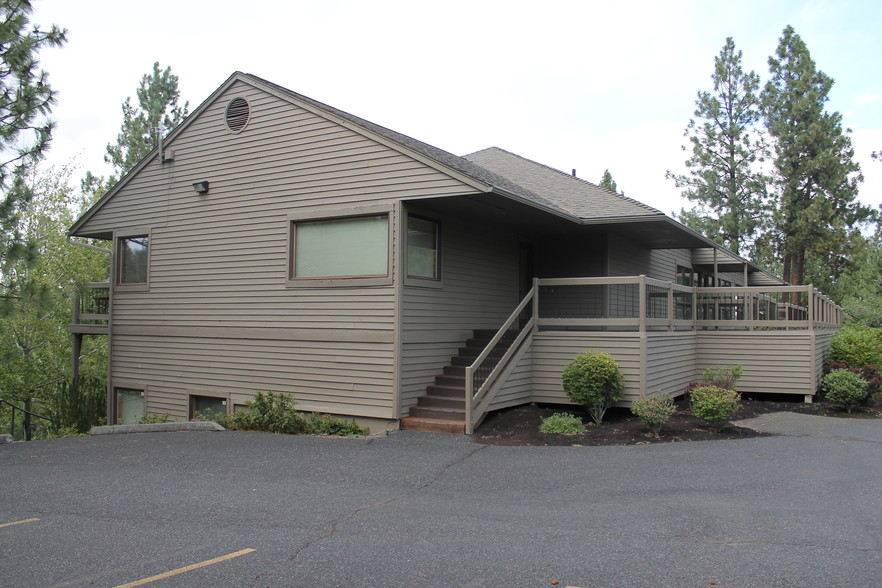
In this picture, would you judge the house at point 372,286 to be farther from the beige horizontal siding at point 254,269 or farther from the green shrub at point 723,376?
the green shrub at point 723,376

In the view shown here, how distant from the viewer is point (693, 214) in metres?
38.0

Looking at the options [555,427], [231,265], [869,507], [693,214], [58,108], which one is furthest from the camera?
[693,214]

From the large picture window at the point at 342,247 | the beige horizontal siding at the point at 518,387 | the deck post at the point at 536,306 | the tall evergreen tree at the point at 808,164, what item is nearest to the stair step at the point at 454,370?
the beige horizontal siding at the point at 518,387

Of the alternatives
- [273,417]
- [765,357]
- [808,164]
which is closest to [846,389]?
[765,357]

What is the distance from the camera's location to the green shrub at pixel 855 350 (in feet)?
52.8

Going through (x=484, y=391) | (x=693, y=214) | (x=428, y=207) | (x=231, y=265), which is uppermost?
(x=693, y=214)

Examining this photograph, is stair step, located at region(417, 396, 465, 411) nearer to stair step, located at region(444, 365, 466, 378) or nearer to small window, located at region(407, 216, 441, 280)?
stair step, located at region(444, 365, 466, 378)

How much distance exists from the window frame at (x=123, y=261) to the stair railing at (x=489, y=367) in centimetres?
782

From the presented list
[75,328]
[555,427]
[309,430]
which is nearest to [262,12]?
[75,328]

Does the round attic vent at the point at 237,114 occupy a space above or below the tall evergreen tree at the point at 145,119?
below

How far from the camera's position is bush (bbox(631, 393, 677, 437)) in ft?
32.8

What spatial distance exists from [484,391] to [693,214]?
30.6m

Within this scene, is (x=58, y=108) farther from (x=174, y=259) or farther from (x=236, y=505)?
(x=236, y=505)

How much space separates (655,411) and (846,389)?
516cm
